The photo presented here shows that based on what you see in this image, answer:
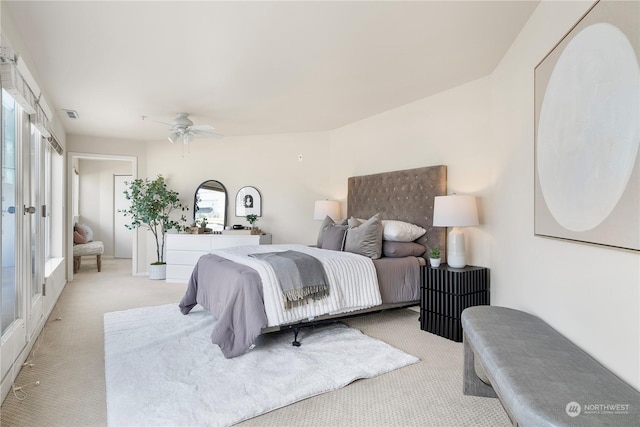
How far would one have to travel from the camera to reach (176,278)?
18.3ft

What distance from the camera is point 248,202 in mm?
6020

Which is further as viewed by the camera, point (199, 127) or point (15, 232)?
point (199, 127)

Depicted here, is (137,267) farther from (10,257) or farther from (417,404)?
(417,404)

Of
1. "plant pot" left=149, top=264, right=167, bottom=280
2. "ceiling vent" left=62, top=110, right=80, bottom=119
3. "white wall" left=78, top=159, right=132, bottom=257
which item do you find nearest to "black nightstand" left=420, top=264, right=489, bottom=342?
"plant pot" left=149, top=264, right=167, bottom=280

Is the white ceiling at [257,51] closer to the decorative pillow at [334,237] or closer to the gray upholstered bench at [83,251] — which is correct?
the decorative pillow at [334,237]

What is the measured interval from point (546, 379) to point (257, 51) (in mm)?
2880

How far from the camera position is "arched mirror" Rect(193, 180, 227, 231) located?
20.1 ft

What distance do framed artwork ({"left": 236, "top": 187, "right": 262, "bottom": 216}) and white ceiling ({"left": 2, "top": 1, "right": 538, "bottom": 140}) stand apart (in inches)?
71.7

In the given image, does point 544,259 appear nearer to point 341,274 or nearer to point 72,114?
point 341,274

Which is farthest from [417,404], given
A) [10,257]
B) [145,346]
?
[10,257]

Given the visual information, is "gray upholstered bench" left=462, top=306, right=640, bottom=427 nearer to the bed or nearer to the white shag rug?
the white shag rug

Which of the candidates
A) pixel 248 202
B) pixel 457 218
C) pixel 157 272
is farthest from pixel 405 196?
pixel 157 272

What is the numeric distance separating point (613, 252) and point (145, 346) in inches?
125

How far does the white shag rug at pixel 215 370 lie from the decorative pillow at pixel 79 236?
13.5 feet
